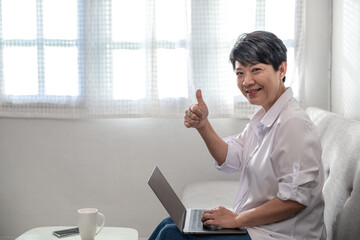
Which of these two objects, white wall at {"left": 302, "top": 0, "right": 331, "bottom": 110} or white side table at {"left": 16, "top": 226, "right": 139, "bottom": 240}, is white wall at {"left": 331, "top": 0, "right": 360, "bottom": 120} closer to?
white wall at {"left": 302, "top": 0, "right": 331, "bottom": 110}

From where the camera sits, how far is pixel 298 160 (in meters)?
1.37

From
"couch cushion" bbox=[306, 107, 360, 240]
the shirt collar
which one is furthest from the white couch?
the shirt collar

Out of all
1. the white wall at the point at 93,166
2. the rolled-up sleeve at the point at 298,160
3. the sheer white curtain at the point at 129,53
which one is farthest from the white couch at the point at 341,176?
the white wall at the point at 93,166

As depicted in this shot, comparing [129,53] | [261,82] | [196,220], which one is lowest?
[196,220]

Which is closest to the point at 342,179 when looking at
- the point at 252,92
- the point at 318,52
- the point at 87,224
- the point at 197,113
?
the point at 252,92

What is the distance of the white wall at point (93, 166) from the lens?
2.95 metres

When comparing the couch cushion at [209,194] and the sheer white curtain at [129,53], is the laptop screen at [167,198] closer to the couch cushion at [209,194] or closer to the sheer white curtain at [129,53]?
the couch cushion at [209,194]

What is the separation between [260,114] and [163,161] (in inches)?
53.3

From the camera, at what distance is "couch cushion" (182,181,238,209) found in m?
2.31

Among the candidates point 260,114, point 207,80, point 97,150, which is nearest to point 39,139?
point 97,150

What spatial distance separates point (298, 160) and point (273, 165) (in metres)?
0.10

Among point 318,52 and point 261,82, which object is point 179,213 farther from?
point 318,52

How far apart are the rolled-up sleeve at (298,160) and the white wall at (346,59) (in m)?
0.88

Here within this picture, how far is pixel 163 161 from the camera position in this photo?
2.95 metres
